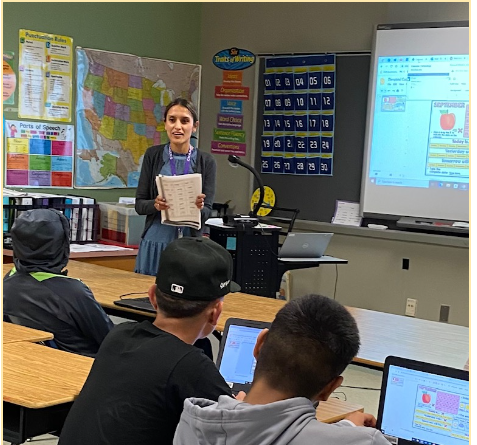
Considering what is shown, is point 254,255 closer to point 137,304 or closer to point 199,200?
point 199,200

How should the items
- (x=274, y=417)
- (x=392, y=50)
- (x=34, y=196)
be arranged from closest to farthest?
(x=274, y=417) < (x=34, y=196) < (x=392, y=50)

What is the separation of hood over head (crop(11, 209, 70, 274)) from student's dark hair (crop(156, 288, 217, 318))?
128cm

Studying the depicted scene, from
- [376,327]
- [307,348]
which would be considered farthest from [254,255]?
[307,348]

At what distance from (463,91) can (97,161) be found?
110 inches

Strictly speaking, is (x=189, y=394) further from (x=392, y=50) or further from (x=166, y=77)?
(x=166, y=77)

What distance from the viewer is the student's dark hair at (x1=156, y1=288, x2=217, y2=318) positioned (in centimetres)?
183

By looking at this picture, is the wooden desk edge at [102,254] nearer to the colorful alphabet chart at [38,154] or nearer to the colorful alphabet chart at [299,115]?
the colorful alphabet chart at [38,154]

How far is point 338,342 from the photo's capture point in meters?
1.34

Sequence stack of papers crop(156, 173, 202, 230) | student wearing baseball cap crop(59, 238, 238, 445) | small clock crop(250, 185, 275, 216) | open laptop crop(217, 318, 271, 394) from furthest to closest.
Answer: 1. small clock crop(250, 185, 275, 216)
2. stack of papers crop(156, 173, 202, 230)
3. open laptop crop(217, 318, 271, 394)
4. student wearing baseball cap crop(59, 238, 238, 445)

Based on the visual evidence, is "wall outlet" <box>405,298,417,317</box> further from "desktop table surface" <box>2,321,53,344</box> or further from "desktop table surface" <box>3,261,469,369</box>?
"desktop table surface" <box>2,321,53,344</box>

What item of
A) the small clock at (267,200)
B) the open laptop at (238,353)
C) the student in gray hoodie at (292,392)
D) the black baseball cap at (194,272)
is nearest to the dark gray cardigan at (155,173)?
the open laptop at (238,353)

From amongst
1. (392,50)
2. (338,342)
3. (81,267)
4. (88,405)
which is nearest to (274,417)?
(338,342)

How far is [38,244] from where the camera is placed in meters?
2.99

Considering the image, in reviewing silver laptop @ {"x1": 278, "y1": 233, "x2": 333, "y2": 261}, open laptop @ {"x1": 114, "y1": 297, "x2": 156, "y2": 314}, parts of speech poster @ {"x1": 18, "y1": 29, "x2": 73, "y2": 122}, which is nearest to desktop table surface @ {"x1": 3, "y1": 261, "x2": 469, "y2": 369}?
open laptop @ {"x1": 114, "y1": 297, "x2": 156, "y2": 314}
